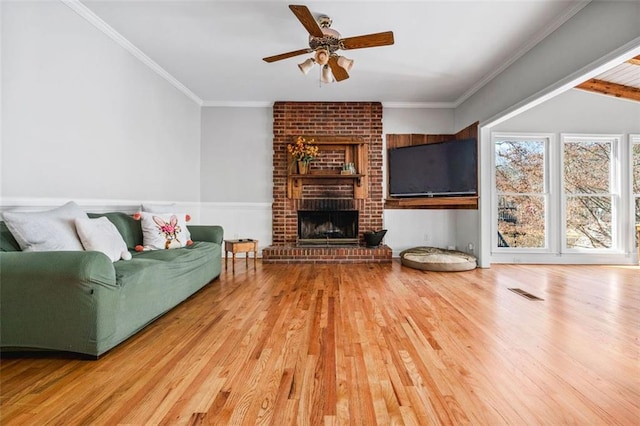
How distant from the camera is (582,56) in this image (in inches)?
103

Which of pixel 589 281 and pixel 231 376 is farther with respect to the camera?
pixel 589 281

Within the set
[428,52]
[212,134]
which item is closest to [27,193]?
[212,134]

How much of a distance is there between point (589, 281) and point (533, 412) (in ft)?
11.0

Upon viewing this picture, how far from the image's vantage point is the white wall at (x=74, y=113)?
2211 millimetres

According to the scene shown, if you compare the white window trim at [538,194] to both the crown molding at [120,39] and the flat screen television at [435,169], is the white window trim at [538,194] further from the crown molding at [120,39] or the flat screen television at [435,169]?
the crown molding at [120,39]

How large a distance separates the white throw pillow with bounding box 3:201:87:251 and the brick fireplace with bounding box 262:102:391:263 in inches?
130

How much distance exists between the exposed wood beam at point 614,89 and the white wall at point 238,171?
16.6 ft

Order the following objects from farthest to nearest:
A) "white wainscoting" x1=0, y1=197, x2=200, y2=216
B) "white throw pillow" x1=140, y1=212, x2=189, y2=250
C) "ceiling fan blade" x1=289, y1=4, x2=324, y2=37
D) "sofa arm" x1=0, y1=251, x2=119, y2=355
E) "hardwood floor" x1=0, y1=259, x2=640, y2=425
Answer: "white throw pillow" x1=140, y1=212, x2=189, y2=250
"ceiling fan blade" x1=289, y1=4, x2=324, y2=37
"white wainscoting" x1=0, y1=197, x2=200, y2=216
"sofa arm" x1=0, y1=251, x2=119, y2=355
"hardwood floor" x1=0, y1=259, x2=640, y2=425

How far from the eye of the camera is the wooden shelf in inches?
180

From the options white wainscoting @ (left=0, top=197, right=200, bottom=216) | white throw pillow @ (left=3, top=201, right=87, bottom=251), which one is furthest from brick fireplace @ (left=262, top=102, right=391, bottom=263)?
white throw pillow @ (left=3, top=201, right=87, bottom=251)

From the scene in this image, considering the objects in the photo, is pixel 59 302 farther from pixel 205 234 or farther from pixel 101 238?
pixel 205 234

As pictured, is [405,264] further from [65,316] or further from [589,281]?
[65,316]

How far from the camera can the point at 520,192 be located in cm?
489

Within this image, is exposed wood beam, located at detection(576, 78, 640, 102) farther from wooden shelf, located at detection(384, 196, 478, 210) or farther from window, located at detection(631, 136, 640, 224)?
wooden shelf, located at detection(384, 196, 478, 210)
